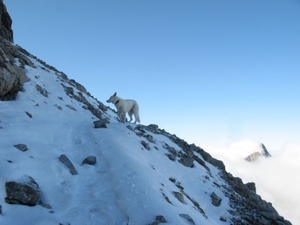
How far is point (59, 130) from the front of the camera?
14.6 meters

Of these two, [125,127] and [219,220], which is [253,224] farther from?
[125,127]

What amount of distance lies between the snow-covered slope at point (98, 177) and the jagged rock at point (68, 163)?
0.21 metres

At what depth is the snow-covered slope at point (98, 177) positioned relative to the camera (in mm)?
7758

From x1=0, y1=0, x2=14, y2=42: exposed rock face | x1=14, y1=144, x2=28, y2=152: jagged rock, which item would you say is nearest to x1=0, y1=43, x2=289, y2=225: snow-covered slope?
x1=14, y1=144, x2=28, y2=152: jagged rock

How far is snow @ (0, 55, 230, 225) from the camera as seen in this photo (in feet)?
25.2

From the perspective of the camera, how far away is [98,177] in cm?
1013

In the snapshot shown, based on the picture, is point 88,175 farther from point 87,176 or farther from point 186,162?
point 186,162

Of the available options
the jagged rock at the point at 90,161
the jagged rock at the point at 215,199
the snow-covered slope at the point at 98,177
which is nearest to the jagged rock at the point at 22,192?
the snow-covered slope at the point at 98,177

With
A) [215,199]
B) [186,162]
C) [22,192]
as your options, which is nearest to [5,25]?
[186,162]

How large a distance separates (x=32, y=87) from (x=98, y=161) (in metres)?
11.0

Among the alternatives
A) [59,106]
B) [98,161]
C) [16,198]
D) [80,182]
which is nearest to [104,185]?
[80,182]

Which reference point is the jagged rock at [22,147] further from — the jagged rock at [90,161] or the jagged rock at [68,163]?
the jagged rock at [90,161]

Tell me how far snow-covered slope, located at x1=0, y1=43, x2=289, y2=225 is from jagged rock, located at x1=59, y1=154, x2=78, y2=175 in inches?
8.3

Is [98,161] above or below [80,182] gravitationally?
above
